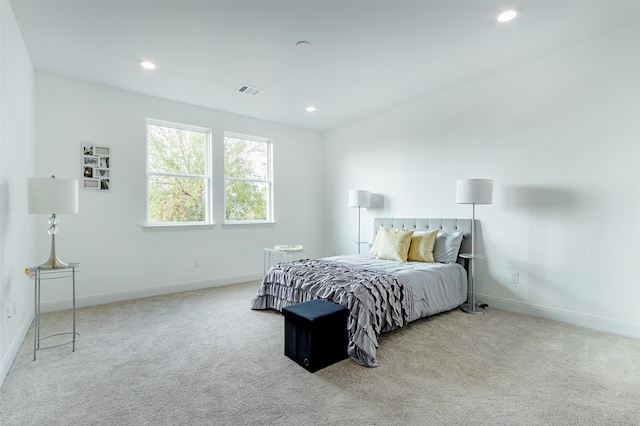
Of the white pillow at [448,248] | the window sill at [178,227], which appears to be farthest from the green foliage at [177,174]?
the white pillow at [448,248]

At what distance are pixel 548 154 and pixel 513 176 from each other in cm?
38

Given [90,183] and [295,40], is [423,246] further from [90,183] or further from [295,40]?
[90,183]

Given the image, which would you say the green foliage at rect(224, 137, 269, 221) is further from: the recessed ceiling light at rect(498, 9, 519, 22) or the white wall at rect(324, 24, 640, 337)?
the recessed ceiling light at rect(498, 9, 519, 22)

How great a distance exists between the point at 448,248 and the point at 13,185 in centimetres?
421

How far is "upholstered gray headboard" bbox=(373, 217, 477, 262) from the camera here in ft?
12.6

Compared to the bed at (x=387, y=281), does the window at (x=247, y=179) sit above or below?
above

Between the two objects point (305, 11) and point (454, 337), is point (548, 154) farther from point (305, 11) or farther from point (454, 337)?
point (305, 11)

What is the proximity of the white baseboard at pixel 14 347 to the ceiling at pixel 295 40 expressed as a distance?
2588mm

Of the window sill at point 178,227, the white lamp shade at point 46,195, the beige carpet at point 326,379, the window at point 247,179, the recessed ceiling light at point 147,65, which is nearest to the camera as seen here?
the beige carpet at point 326,379

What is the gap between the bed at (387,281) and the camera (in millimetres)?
2547

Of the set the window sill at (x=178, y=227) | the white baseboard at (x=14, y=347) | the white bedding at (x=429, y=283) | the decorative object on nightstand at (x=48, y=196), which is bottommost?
the white baseboard at (x=14, y=347)

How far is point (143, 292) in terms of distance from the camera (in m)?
4.12

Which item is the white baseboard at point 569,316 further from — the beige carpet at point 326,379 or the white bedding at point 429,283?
the white bedding at point 429,283

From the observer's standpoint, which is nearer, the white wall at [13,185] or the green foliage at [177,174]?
the white wall at [13,185]
